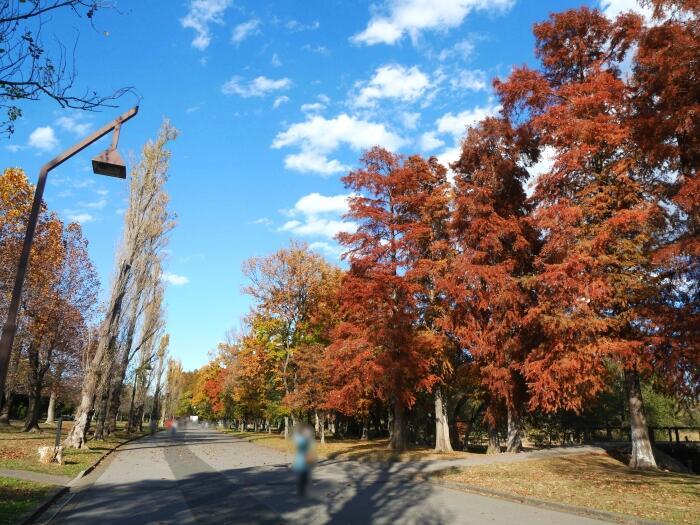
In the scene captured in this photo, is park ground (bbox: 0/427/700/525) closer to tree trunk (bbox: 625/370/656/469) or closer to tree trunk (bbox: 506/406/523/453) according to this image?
tree trunk (bbox: 625/370/656/469)

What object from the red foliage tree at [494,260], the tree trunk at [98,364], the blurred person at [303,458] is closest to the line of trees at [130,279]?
the tree trunk at [98,364]

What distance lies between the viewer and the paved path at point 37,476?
12031 millimetres

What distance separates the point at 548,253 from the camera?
18438 mm

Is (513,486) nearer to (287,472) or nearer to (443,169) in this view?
(287,472)

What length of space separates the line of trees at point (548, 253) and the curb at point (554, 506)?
5997mm

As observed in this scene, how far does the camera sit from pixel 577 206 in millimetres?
17500

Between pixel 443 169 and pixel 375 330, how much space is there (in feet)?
31.0

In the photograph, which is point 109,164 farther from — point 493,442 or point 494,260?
point 493,442

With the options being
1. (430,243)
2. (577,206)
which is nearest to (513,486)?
(577,206)

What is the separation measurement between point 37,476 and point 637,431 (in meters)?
18.3

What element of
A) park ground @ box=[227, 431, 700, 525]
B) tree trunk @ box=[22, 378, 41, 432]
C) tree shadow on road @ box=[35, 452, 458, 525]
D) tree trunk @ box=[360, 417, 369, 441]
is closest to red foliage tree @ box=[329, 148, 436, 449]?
park ground @ box=[227, 431, 700, 525]

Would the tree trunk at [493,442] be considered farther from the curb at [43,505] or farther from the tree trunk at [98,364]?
the tree trunk at [98,364]

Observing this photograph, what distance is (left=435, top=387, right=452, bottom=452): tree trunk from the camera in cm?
2359

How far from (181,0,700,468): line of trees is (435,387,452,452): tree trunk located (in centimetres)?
6
